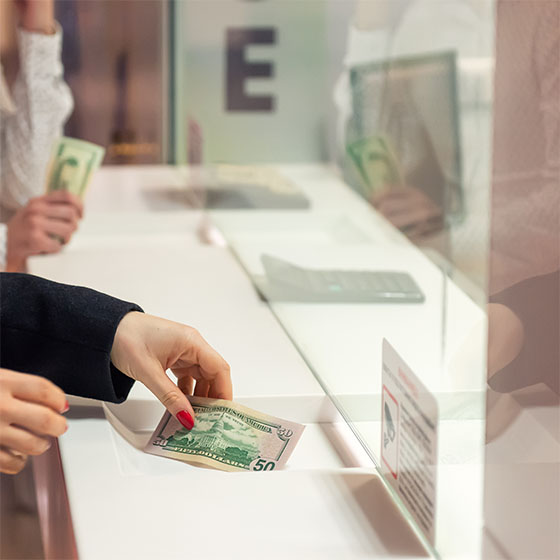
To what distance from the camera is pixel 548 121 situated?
1.92 feet

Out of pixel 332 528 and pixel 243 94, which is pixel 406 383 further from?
pixel 243 94

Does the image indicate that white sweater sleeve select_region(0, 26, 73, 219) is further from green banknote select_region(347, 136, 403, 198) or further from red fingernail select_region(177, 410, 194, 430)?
red fingernail select_region(177, 410, 194, 430)

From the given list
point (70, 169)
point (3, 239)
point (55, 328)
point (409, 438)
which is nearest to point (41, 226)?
point (3, 239)

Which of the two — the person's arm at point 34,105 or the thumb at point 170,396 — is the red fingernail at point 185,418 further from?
the person's arm at point 34,105

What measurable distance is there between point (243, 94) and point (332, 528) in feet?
3.43

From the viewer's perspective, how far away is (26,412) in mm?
697

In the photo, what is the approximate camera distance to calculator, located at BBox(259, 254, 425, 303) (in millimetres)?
888

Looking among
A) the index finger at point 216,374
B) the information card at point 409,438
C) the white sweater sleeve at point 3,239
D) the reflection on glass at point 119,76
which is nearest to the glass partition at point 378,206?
the information card at point 409,438

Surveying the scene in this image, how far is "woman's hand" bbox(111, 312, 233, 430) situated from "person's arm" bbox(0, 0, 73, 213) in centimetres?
Answer: 70

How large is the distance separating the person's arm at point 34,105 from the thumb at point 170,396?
0.72m

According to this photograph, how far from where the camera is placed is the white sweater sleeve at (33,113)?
1.53 metres

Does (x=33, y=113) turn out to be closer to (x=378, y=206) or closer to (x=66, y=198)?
(x=66, y=198)

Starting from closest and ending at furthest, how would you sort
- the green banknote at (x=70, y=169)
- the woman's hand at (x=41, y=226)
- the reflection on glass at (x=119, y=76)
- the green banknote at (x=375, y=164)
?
1. the green banknote at (x=375, y=164)
2. the woman's hand at (x=41, y=226)
3. the green banknote at (x=70, y=169)
4. the reflection on glass at (x=119, y=76)

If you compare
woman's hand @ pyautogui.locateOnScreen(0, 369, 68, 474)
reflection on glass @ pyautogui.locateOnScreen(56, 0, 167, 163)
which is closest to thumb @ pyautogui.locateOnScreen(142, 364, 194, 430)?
woman's hand @ pyautogui.locateOnScreen(0, 369, 68, 474)
